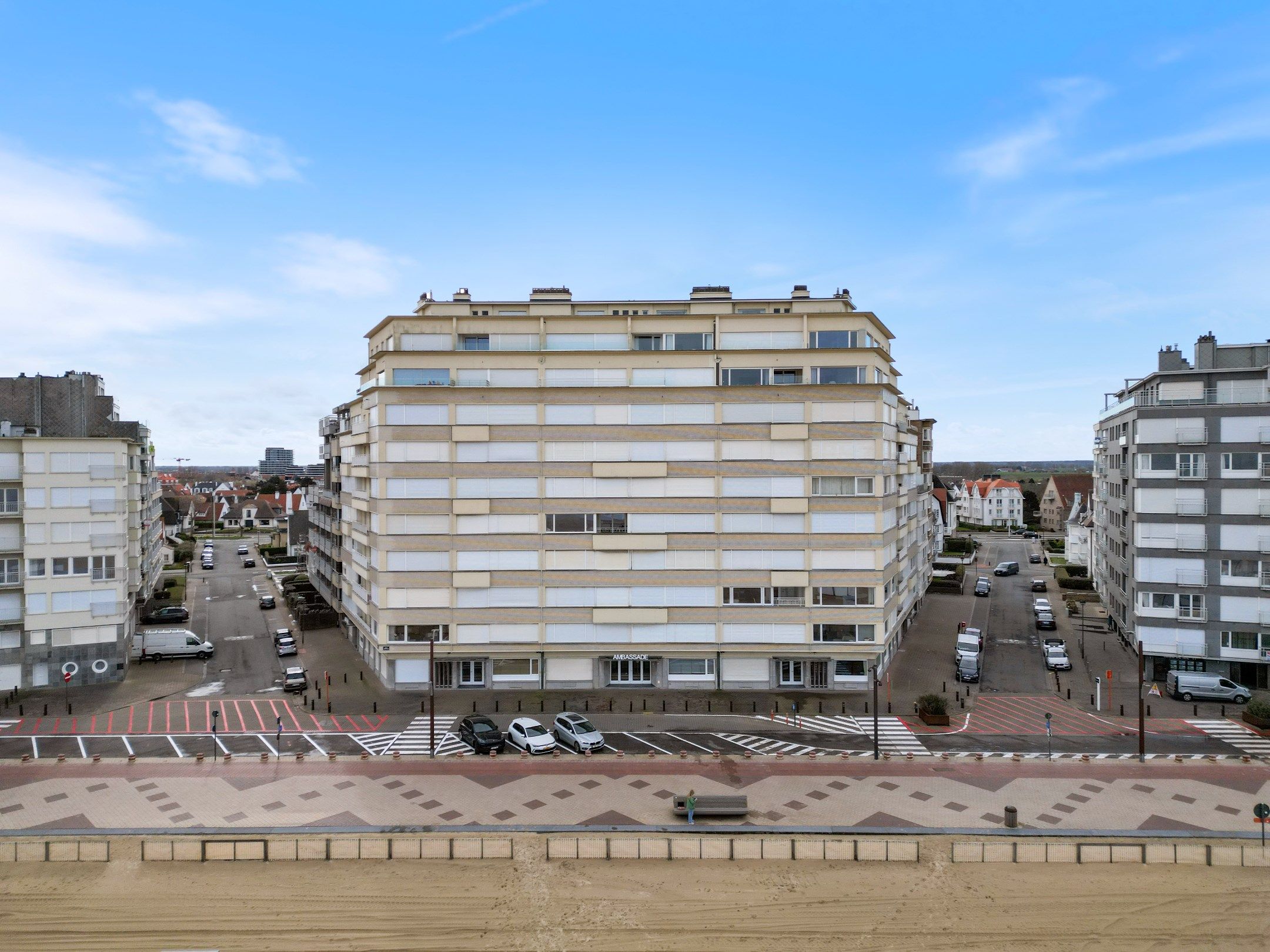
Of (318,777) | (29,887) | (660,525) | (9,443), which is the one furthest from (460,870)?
(9,443)

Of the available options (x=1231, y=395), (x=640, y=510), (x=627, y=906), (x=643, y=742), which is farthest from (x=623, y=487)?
(x=1231, y=395)

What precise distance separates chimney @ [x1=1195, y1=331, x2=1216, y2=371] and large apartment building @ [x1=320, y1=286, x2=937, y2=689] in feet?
77.4

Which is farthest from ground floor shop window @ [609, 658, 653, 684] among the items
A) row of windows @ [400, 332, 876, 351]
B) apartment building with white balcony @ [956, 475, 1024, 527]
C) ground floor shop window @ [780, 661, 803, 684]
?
apartment building with white balcony @ [956, 475, 1024, 527]

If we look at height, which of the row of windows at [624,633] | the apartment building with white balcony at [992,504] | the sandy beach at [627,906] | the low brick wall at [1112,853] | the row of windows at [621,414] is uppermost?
the row of windows at [621,414]

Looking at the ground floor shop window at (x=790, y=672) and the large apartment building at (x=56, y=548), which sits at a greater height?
the large apartment building at (x=56, y=548)

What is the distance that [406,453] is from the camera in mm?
49781

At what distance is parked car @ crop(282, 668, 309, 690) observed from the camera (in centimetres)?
5006

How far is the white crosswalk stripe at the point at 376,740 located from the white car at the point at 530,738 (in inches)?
234

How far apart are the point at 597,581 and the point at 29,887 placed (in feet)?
98.2

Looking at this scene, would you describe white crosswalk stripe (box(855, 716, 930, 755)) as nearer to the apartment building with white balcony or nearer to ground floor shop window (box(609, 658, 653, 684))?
ground floor shop window (box(609, 658, 653, 684))

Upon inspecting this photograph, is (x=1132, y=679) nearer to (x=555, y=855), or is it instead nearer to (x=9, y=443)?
(x=555, y=855)

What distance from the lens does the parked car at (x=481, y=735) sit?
38.4 metres

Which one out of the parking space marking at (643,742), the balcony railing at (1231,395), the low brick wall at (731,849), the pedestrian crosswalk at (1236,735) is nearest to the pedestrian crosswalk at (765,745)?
the parking space marking at (643,742)

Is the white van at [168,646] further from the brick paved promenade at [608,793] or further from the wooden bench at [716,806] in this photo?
the wooden bench at [716,806]
